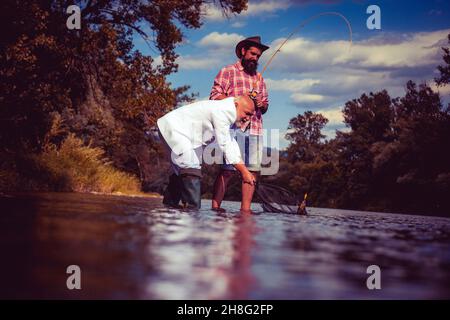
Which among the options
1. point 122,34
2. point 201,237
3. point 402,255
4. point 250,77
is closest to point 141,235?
point 201,237

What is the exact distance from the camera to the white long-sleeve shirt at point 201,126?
18.4 feet

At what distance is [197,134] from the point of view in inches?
231

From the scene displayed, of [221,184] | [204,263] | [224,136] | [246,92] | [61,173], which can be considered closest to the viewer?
[204,263]

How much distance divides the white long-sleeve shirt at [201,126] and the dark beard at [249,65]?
1093 mm

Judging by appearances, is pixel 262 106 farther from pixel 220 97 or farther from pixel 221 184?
pixel 221 184

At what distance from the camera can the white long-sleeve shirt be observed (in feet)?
18.4

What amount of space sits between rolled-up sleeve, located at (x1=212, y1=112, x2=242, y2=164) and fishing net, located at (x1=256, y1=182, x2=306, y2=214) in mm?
1525

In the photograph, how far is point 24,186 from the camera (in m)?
10.5

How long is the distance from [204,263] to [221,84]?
A: 473cm

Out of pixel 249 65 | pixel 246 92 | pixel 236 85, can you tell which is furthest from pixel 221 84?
pixel 249 65

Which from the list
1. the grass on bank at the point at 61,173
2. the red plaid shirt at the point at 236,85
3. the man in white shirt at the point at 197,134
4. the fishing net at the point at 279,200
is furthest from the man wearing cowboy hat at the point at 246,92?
the grass on bank at the point at 61,173

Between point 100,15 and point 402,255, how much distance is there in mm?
11395

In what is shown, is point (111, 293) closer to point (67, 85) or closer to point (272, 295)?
point (272, 295)

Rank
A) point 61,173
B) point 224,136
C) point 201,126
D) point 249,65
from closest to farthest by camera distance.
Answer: point 224,136
point 201,126
point 249,65
point 61,173
